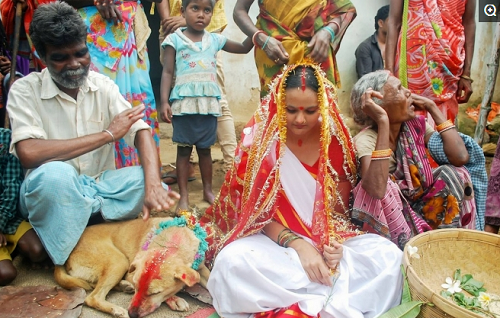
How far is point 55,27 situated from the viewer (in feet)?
9.39

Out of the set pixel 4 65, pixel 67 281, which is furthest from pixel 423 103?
pixel 4 65

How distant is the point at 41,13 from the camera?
290 cm

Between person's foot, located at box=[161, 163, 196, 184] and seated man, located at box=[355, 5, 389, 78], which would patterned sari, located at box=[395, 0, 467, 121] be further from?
seated man, located at box=[355, 5, 389, 78]

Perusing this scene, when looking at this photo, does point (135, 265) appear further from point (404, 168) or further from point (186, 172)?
point (404, 168)

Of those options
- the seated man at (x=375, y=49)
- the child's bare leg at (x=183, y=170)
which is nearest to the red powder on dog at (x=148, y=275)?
the child's bare leg at (x=183, y=170)

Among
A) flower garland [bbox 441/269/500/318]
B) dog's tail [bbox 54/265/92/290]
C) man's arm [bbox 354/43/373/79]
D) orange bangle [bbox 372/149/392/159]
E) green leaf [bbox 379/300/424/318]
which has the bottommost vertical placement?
flower garland [bbox 441/269/500/318]

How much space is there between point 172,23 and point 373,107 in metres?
2.31

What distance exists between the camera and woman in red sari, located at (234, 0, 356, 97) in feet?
11.5

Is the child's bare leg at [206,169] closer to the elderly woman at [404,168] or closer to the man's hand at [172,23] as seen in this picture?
the man's hand at [172,23]

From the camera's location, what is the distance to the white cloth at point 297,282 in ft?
7.86

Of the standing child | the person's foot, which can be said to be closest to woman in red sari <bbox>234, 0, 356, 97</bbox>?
the standing child

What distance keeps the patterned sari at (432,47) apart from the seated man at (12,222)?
3.05 metres

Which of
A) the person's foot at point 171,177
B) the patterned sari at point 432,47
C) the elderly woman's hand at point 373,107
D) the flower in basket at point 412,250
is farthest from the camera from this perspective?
the person's foot at point 171,177

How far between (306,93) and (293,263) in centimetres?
94
